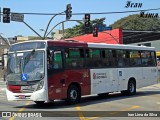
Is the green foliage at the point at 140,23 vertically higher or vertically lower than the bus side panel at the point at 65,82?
higher

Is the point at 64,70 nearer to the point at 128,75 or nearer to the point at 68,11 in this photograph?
the point at 128,75

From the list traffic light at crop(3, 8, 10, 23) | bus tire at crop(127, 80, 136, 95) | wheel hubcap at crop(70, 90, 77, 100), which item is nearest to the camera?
wheel hubcap at crop(70, 90, 77, 100)

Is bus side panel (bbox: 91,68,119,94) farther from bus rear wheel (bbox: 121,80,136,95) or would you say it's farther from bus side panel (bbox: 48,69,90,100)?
bus rear wheel (bbox: 121,80,136,95)

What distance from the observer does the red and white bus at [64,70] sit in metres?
16.5

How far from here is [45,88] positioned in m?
16.4

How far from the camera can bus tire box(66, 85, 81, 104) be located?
57.9 ft

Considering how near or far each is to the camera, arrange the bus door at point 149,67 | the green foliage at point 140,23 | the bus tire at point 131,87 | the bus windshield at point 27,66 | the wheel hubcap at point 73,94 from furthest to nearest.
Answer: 1. the green foliage at point 140,23
2. the bus door at point 149,67
3. the bus tire at point 131,87
4. the wheel hubcap at point 73,94
5. the bus windshield at point 27,66

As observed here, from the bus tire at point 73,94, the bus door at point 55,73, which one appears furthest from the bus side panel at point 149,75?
the bus door at point 55,73

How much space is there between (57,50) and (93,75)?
288cm

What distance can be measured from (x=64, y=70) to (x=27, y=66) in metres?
1.69

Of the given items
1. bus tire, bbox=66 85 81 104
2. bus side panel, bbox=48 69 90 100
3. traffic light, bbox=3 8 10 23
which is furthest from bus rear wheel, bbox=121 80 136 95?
traffic light, bbox=3 8 10 23

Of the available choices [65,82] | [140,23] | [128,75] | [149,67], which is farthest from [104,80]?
[140,23]

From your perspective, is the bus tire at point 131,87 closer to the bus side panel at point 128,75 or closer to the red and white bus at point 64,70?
the red and white bus at point 64,70

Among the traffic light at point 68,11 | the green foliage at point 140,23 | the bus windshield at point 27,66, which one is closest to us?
the bus windshield at point 27,66
